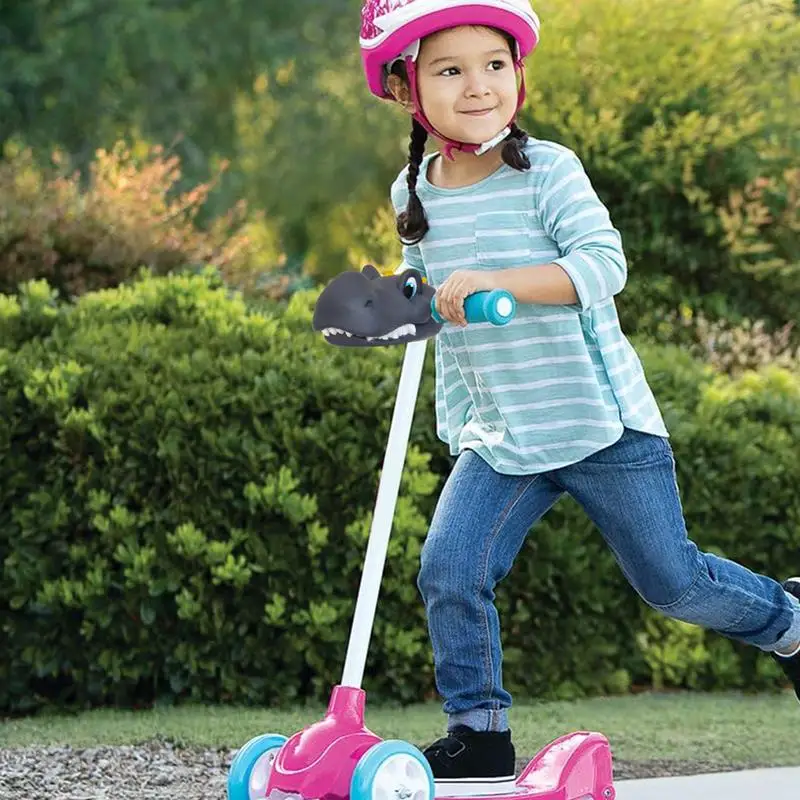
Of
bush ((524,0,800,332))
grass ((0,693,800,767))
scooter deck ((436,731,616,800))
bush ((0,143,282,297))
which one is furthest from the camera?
bush ((524,0,800,332))

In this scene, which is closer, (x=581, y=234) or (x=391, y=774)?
(x=391, y=774)

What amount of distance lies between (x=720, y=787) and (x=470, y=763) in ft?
4.06

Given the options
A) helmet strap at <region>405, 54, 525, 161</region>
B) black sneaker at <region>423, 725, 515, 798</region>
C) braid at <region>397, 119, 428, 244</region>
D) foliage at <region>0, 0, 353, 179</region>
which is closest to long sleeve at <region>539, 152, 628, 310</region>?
helmet strap at <region>405, 54, 525, 161</region>

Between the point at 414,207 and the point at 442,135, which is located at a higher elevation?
the point at 442,135

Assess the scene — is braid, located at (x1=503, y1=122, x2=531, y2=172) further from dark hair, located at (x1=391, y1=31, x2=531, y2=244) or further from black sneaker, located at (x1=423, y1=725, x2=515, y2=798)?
black sneaker, located at (x1=423, y1=725, x2=515, y2=798)

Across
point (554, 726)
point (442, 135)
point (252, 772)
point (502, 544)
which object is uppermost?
point (442, 135)

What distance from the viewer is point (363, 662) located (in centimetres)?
327

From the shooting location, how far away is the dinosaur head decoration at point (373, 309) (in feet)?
10.3

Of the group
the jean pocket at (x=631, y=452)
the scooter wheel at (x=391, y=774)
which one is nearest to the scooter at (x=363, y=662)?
the scooter wheel at (x=391, y=774)

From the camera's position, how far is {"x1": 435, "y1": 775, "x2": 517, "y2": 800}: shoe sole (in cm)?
344

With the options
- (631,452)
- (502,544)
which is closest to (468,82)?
(631,452)

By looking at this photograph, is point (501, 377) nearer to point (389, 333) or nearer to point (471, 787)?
point (389, 333)

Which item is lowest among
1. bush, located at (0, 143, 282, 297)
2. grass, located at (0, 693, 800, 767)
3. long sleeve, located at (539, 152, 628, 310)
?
grass, located at (0, 693, 800, 767)

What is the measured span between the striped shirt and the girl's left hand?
0.28 metres
